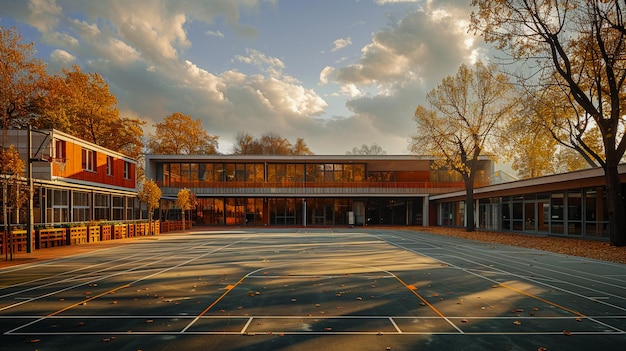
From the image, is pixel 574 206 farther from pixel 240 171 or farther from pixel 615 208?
pixel 240 171

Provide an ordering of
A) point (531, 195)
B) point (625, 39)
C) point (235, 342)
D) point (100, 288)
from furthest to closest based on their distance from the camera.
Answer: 1. point (531, 195)
2. point (625, 39)
3. point (100, 288)
4. point (235, 342)

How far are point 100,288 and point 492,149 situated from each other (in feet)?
108

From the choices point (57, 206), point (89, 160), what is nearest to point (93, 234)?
point (57, 206)

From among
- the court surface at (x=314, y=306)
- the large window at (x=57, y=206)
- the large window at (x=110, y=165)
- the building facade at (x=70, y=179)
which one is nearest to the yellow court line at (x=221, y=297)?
the court surface at (x=314, y=306)

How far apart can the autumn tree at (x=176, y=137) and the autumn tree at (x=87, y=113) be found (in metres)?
7.63

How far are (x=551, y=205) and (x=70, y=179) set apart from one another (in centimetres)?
3460

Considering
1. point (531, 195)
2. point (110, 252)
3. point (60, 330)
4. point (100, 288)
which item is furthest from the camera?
point (531, 195)

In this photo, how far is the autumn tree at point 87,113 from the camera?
41219 millimetres

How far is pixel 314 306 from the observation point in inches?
355

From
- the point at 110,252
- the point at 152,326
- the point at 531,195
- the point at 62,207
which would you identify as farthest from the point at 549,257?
the point at 62,207

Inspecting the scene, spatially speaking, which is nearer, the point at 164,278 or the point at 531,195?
the point at 164,278

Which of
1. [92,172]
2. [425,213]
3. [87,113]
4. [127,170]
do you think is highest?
[87,113]

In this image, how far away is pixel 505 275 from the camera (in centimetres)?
1327

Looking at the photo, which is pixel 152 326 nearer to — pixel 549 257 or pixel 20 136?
pixel 549 257
